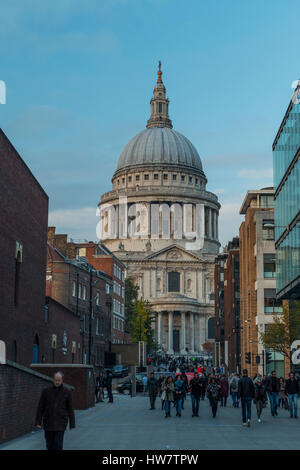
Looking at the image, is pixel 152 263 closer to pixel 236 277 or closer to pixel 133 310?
pixel 133 310

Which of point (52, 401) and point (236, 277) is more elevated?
point (236, 277)

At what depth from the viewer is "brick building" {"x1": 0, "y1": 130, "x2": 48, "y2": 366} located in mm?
29172

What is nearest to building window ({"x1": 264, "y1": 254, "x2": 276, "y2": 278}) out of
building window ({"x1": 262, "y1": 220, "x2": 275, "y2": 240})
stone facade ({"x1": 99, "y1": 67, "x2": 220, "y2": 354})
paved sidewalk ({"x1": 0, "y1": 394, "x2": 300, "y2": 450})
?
building window ({"x1": 262, "y1": 220, "x2": 275, "y2": 240})

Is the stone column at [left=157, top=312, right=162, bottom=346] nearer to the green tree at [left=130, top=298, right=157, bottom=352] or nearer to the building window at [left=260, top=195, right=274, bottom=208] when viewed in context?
the green tree at [left=130, top=298, right=157, bottom=352]

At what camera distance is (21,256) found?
106ft

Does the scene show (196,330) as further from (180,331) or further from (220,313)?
(220,313)

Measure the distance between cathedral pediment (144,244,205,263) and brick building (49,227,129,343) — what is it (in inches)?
2558

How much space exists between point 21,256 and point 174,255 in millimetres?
131421

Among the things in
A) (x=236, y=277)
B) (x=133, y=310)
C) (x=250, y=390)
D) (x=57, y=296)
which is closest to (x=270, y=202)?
(x=236, y=277)

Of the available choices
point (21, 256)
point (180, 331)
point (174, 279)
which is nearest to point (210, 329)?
point (180, 331)

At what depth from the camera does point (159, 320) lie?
154750mm

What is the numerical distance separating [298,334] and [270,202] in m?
26.2

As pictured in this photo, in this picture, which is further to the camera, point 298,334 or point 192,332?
point 192,332

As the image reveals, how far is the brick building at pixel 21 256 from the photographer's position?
95.7 ft
